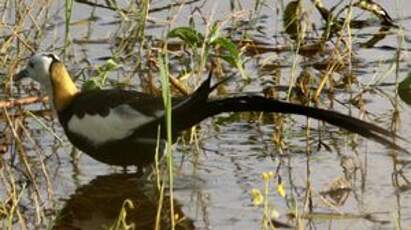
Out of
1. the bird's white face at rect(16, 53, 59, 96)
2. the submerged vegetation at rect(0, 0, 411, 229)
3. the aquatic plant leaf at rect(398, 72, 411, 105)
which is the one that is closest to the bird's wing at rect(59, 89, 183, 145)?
the submerged vegetation at rect(0, 0, 411, 229)

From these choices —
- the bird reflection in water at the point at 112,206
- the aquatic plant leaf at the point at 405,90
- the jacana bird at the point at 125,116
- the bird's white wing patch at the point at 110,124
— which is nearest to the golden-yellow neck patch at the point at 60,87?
the jacana bird at the point at 125,116

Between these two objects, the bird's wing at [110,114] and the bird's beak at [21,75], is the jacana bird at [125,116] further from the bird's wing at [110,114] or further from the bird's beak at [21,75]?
the bird's beak at [21,75]

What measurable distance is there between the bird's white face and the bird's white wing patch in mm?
427

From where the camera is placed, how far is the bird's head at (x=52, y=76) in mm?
5980

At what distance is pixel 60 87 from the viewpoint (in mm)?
6004

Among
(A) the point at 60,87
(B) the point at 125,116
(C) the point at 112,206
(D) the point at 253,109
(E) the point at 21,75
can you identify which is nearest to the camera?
(D) the point at 253,109

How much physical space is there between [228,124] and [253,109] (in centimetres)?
107

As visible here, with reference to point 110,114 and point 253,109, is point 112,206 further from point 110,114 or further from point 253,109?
point 253,109

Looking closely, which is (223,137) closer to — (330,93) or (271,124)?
(271,124)

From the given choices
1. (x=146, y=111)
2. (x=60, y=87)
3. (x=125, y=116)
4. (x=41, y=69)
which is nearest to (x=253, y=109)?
(x=146, y=111)

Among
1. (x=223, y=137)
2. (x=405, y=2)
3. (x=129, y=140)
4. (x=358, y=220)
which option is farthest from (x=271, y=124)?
(x=405, y=2)

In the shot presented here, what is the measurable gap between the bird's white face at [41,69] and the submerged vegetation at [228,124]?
0.13 metres

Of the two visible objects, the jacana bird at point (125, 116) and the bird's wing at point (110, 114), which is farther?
the bird's wing at point (110, 114)

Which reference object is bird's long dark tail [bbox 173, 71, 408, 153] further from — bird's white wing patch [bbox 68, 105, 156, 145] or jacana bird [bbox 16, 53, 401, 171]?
bird's white wing patch [bbox 68, 105, 156, 145]
